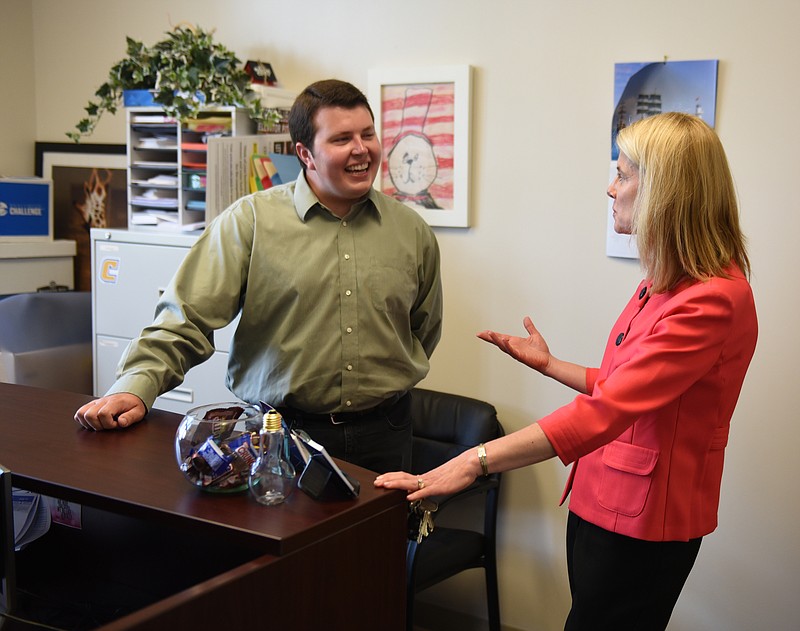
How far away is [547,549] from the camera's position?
3.03 meters

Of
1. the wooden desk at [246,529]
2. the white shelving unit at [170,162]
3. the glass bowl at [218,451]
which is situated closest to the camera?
the wooden desk at [246,529]

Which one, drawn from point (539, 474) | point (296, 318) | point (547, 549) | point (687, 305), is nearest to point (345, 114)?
point (296, 318)

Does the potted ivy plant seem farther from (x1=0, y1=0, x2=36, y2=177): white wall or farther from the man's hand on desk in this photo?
the man's hand on desk

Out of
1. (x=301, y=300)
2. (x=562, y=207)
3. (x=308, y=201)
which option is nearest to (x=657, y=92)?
(x=562, y=207)

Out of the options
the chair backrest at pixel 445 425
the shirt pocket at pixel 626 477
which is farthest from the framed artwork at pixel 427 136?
the shirt pocket at pixel 626 477

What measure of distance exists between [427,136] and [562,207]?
550mm

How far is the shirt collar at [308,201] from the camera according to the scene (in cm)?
207

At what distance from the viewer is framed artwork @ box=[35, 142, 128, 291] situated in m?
3.72

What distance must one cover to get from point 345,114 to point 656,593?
1.24m

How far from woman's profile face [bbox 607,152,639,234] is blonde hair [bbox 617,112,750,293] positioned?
3 cm

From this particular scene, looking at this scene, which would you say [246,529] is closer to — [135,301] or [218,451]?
[218,451]

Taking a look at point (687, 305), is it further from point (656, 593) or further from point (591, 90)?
point (591, 90)

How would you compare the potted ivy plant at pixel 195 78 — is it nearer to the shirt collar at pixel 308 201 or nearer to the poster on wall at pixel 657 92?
the shirt collar at pixel 308 201

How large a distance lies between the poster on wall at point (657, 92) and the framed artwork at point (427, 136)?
0.51 metres
